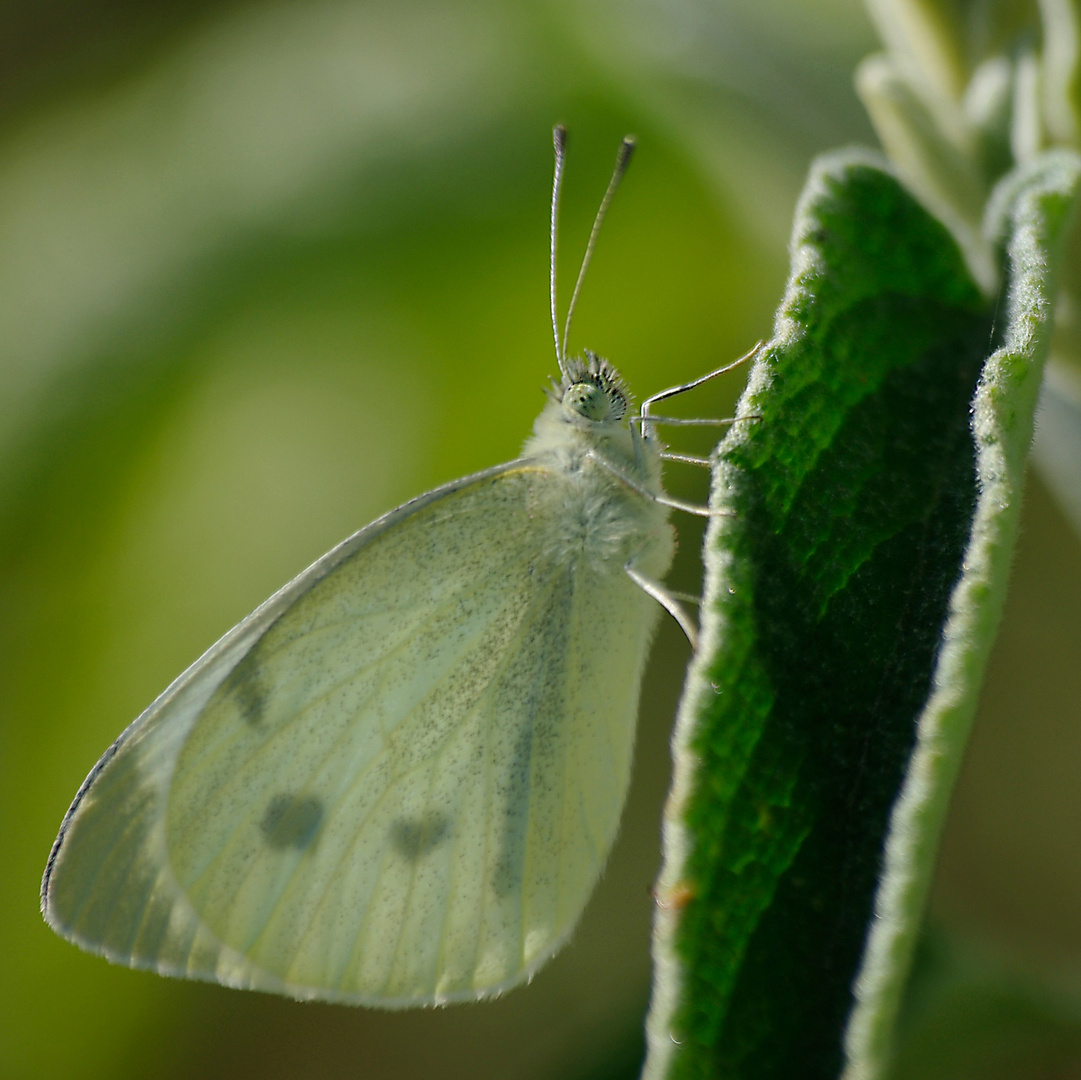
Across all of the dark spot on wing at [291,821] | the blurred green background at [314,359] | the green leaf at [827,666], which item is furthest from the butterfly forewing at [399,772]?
the blurred green background at [314,359]

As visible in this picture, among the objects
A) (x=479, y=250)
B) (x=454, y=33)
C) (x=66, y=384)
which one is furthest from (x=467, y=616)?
(x=454, y=33)

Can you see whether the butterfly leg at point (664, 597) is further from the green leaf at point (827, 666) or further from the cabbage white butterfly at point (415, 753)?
the green leaf at point (827, 666)

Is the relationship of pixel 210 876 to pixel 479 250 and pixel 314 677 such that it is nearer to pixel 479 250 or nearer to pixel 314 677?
pixel 314 677

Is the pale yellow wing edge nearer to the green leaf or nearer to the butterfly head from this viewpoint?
the butterfly head

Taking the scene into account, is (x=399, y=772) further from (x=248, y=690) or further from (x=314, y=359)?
(x=314, y=359)

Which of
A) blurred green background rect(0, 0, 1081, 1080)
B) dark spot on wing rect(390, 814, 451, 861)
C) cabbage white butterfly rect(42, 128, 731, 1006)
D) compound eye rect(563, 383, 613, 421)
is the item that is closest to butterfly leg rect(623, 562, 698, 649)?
cabbage white butterfly rect(42, 128, 731, 1006)

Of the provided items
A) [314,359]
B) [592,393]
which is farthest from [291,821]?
[314,359]
